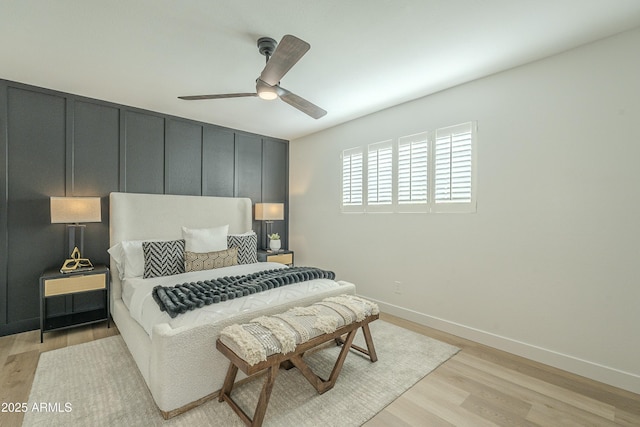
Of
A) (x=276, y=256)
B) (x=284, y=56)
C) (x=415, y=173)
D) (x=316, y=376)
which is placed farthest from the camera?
(x=276, y=256)

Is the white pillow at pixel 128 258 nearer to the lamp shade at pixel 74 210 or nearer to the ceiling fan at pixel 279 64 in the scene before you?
the lamp shade at pixel 74 210

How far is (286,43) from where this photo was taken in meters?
1.67

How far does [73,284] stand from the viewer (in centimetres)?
288

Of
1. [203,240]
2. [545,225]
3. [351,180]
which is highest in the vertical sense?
[351,180]

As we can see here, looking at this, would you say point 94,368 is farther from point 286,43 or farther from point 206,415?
point 286,43

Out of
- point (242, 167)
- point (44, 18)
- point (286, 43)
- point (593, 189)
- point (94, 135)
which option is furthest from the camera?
point (242, 167)

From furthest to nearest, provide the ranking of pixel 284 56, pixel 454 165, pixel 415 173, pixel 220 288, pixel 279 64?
pixel 415 173 < pixel 454 165 < pixel 220 288 < pixel 279 64 < pixel 284 56

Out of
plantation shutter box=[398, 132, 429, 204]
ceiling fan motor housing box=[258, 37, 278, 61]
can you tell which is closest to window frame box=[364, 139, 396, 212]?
plantation shutter box=[398, 132, 429, 204]

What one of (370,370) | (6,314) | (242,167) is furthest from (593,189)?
(6,314)

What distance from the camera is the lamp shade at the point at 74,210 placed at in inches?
112

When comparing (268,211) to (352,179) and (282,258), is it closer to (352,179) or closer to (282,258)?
(282,258)

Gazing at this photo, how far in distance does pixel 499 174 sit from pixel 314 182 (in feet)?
8.89

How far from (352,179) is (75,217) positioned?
3252mm

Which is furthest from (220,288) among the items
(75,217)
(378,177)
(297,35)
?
(378,177)
